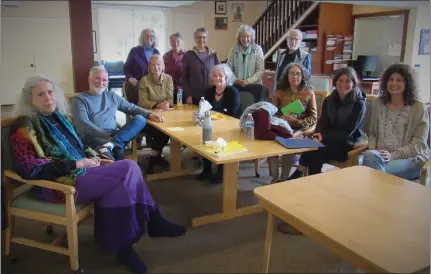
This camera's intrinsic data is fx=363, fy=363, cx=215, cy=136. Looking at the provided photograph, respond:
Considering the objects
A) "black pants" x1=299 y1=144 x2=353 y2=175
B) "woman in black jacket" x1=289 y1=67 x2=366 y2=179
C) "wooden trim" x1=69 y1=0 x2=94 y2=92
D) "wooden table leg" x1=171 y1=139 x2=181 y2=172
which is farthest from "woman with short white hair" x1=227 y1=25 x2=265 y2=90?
"wooden trim" x1=69 y1=0 x2=94 y2=92

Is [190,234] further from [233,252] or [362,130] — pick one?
[362,130]

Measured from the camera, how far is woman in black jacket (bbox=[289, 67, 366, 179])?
2.46m

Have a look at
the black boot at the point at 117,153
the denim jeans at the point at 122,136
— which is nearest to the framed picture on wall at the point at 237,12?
the denim jeans at the point at 122,136

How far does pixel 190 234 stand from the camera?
2.25m

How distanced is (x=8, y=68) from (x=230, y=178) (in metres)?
5.94

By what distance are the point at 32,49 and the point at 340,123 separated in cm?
613

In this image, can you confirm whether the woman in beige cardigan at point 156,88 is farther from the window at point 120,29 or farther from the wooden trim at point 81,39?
the window at point 120,29

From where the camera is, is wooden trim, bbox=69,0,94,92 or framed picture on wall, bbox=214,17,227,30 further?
framed picture on wall, bbox=214,17,227,30

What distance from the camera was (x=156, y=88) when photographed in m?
3.33

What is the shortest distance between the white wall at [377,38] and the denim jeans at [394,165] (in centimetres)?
457

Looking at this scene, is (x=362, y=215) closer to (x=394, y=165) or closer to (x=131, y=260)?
(x=394, y=165)

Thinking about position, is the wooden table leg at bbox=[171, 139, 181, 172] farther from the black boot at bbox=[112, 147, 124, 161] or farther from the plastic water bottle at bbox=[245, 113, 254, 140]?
the plastic water bottle at bbox=[245, 113, 254, 140]

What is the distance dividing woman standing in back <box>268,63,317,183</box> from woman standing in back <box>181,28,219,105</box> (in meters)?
0.83

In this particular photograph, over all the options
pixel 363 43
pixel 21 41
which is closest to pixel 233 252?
pixel 363 43
